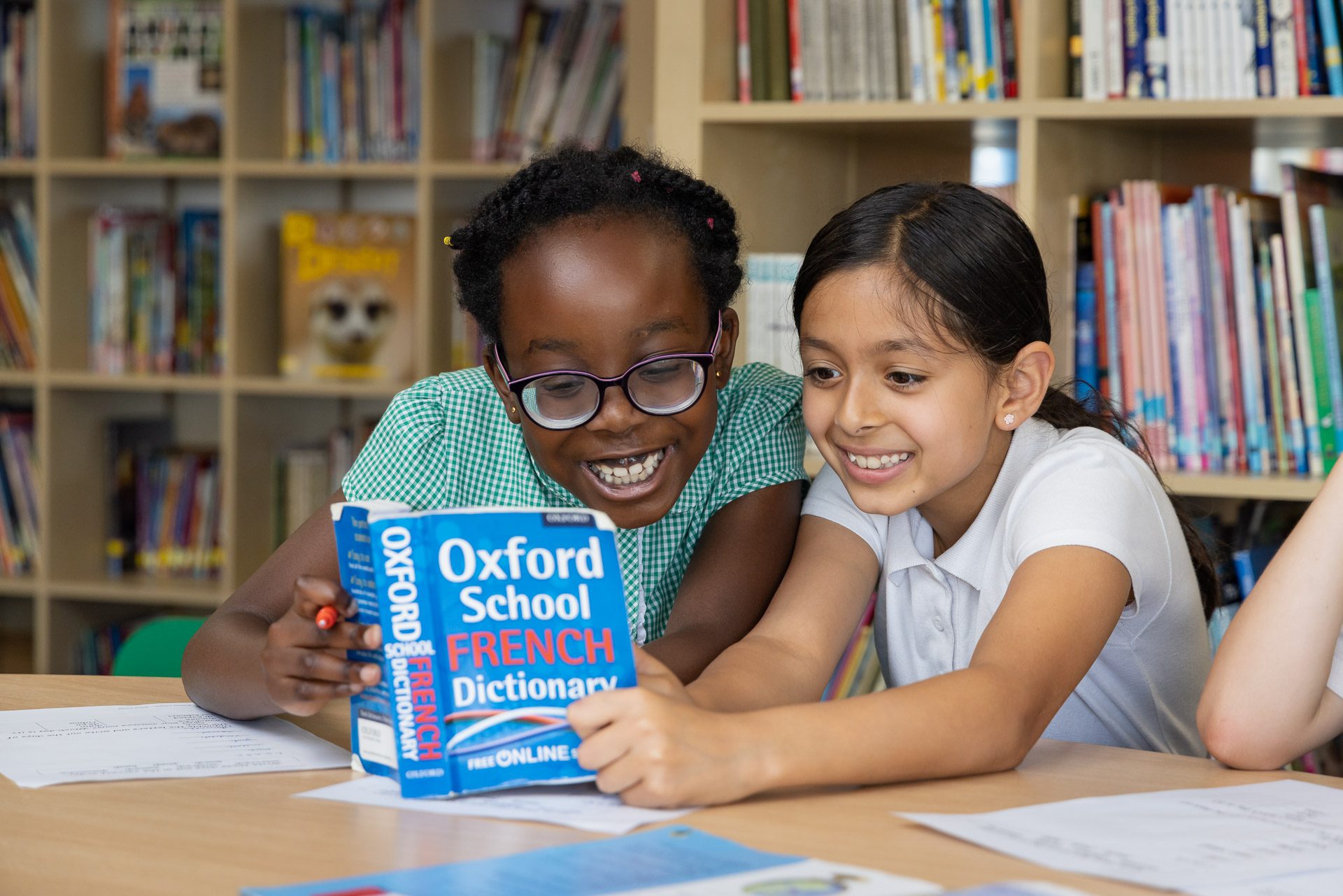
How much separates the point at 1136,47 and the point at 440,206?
1440 millimetres

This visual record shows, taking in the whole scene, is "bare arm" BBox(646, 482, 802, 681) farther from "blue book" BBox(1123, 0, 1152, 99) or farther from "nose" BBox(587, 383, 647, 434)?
"blue book" BBox(1123, 0, 1152, 99)

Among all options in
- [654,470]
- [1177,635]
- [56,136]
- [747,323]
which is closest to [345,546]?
[654,470]

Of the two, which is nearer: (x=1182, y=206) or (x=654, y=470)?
(x=654, y=470)

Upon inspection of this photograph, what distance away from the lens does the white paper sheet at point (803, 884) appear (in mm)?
735

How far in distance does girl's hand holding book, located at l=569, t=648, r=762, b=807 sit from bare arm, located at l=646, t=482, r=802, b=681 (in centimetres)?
30

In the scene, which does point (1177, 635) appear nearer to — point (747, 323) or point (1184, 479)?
point (1184, 479)

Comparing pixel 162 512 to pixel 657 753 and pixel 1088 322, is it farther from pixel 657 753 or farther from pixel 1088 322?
pixel 657 753

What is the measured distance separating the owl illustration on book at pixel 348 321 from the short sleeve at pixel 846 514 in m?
1.78

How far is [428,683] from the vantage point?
0.88 m

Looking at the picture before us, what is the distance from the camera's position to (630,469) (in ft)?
4.18

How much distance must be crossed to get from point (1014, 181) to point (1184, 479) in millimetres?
536

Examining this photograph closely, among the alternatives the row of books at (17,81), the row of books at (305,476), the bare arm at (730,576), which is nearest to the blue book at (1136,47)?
the bare arm at (730,576)

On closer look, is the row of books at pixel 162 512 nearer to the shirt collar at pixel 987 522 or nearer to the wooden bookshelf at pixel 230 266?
the wooden bookshelf at pixel 230 266

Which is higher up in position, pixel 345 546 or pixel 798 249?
pixel 798 249
